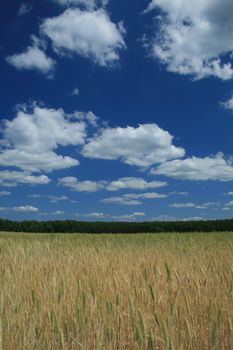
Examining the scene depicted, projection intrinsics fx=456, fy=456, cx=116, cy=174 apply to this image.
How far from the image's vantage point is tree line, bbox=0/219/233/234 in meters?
41.2

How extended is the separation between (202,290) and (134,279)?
0.66 metres

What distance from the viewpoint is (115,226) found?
45.6m

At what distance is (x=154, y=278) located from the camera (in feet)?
13.6

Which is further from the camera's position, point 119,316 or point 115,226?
point 115,226

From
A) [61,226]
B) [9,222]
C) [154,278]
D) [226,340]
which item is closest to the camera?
[226,340]

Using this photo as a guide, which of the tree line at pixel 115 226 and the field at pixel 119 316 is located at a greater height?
the tree line at pixel 115 226

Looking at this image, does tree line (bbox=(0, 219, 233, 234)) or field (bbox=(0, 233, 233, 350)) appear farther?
tree line (bbox=(0, 219, 233, 234))

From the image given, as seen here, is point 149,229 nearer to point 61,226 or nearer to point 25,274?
point 61,226

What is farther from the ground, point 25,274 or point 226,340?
point 25,274

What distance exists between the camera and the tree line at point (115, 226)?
41250mm

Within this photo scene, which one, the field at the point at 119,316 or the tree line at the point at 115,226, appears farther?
the tree line at the point at 115,226

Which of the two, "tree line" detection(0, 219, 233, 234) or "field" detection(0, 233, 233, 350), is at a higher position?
"tree line" detection(0, 219, 233, 234)

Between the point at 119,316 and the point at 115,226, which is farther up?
the point at 115,226

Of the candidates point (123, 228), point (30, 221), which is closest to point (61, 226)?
point (30, 221)
